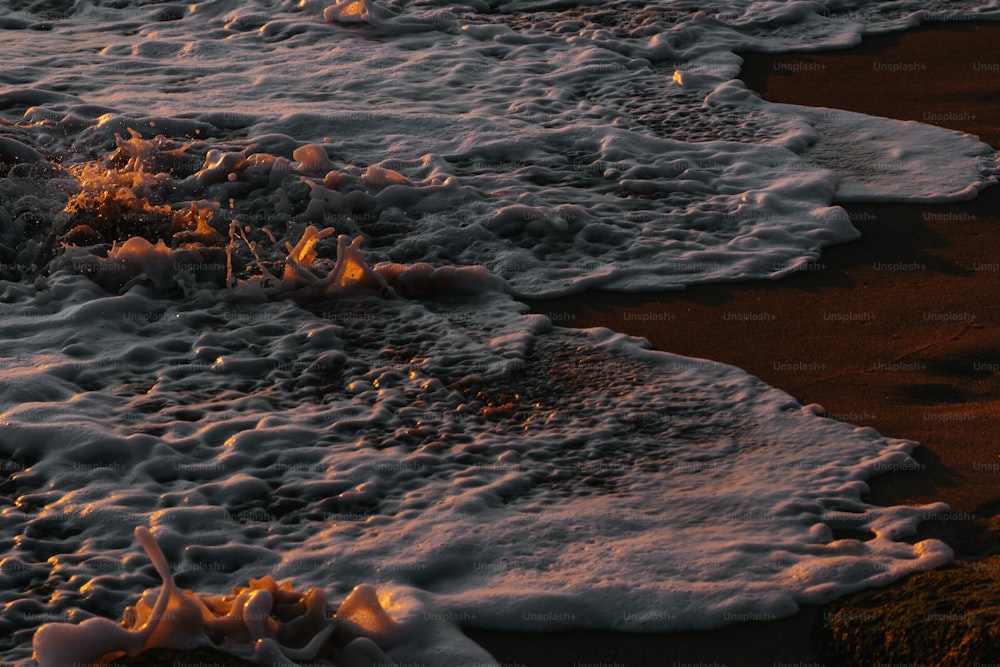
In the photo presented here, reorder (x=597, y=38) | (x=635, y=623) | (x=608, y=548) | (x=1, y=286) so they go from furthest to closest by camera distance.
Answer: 1. (x=597, y=38)
2. (x=1, y=286)
3. (x=608, y=548)
4. (x=635, y=623)

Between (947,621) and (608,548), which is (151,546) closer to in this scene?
(608,548)

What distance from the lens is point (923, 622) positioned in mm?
3139

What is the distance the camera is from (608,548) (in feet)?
11.8

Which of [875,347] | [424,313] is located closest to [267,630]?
[424,313]

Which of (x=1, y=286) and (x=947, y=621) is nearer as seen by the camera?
(x=947, y=621)

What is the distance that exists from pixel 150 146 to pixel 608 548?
3.94 metres

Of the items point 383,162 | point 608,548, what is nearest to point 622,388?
point 608,548

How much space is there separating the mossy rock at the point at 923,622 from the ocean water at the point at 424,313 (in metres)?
0.09

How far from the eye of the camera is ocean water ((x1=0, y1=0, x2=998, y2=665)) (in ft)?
11.7

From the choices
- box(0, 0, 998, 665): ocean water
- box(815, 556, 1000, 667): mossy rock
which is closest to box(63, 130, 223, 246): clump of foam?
box(0, 0, 998, 665): ocean water

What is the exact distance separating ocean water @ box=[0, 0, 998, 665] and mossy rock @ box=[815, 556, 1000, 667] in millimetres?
92

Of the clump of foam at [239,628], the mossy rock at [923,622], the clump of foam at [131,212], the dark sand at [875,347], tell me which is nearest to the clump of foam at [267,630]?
the clump of foam at [239,628]

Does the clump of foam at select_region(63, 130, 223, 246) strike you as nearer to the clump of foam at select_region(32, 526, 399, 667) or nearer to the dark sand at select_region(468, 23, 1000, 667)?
the dark sand at select_region(468, 23, 1000, 667)

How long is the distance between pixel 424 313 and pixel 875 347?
1.87 meters
